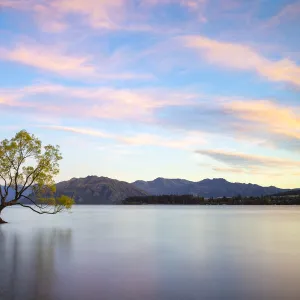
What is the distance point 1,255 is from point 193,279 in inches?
772

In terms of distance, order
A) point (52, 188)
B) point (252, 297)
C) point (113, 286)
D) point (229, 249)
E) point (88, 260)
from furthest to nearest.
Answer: point (52, 188), point (229, 249), point (88, 260), point (113, 286), point (252, 297)

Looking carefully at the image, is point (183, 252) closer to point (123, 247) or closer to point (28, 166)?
point (123, 247)

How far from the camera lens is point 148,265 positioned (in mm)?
31062

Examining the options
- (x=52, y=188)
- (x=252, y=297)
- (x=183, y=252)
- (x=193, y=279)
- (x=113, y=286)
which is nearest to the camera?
(x=252, y=297)

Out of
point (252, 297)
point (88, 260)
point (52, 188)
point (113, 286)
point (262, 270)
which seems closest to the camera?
point (252, 297)

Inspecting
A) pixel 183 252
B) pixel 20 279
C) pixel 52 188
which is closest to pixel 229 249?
pixel 183 252

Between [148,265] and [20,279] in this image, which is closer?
[20,279]

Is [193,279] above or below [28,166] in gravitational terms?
below

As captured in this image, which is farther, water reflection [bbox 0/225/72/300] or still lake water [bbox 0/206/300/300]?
still lake water [bbox 0/206/300/300]

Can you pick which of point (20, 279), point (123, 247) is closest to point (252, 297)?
point (20, 279)

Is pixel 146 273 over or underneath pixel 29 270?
underneath

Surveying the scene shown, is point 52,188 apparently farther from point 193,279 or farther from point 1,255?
point 193,279

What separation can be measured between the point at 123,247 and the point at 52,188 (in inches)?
1219

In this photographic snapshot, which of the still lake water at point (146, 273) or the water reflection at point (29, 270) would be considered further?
the still lake water at point (146, 273)
